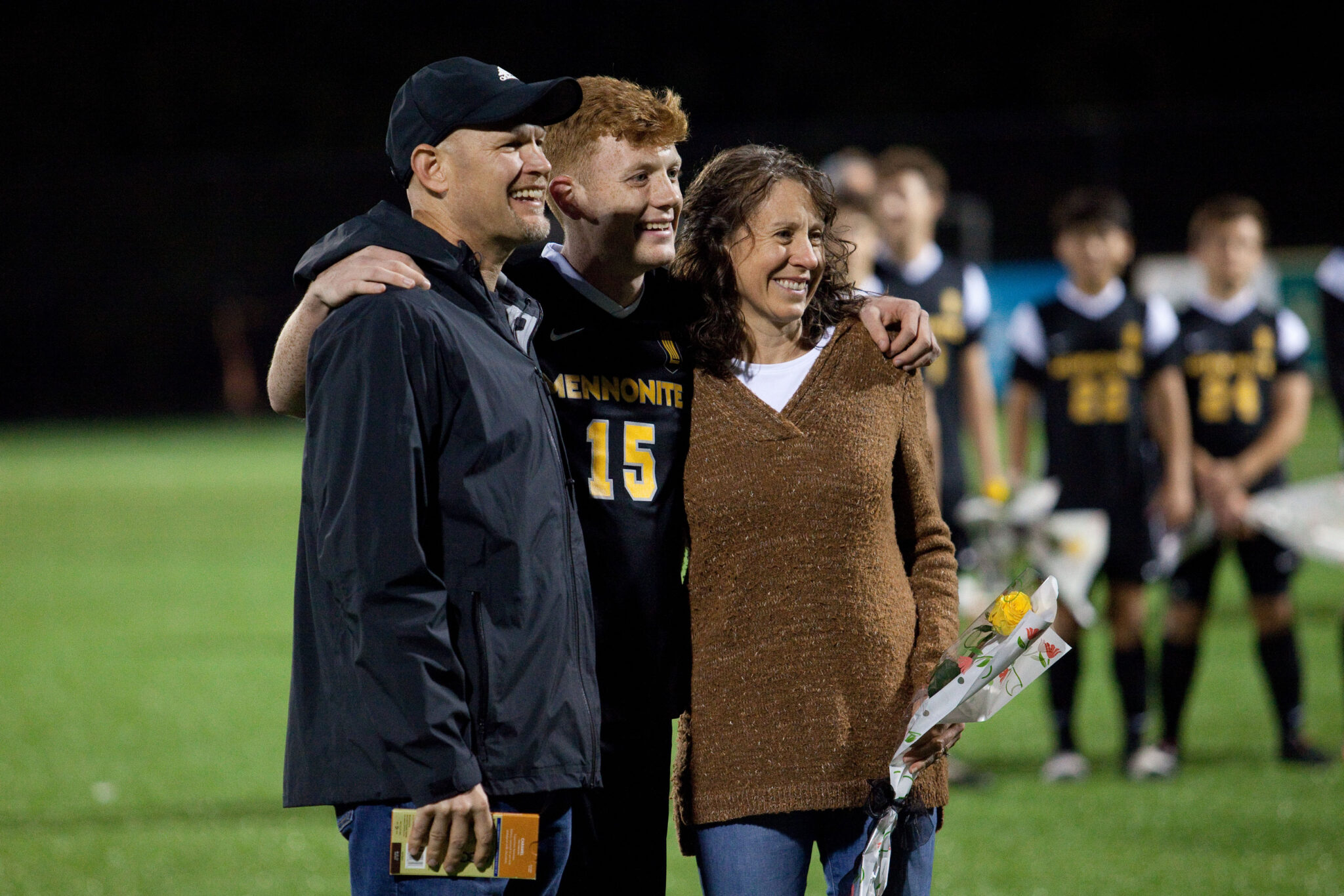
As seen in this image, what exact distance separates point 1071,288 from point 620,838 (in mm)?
4265

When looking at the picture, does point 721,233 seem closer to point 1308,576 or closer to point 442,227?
point 442,227

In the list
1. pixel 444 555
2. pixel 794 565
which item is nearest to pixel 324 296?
pixel 444 555

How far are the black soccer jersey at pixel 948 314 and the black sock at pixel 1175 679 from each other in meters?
1.12

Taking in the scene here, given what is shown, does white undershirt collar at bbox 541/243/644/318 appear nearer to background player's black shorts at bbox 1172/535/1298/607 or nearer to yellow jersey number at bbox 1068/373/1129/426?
yellow jersey number at bbox 1068/373/1129/426

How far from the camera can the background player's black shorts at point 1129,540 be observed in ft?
19.8

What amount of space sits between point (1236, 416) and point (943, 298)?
1.42m

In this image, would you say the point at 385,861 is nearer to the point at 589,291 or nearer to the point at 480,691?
the point at 480,691

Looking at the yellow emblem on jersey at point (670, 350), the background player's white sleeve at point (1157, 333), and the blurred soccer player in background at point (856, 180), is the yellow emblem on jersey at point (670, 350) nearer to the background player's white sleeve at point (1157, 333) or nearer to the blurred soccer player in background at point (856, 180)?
the blurred soccer player in background at point (856, 180)

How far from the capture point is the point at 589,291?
2.76 metres

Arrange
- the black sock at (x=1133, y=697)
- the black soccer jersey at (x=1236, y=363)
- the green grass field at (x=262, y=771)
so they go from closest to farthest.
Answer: the green grass field at (x=262, y=771)
the black sock at (x=1133, y=697)
the black soccer jersey at (x=1236, y=363)

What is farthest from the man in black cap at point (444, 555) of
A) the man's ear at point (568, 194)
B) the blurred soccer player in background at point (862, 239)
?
the blurred soccer player in background at point (862, 239)

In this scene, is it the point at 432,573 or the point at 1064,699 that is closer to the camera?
the point at 432,573

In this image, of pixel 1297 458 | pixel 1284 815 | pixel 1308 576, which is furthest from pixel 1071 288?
pixel 1297 458

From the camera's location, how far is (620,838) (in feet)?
8.61
